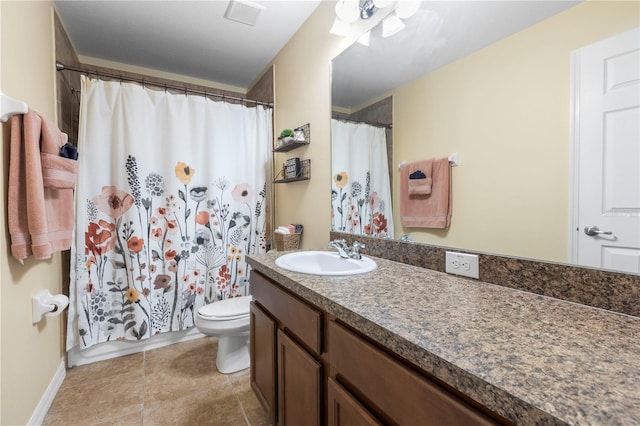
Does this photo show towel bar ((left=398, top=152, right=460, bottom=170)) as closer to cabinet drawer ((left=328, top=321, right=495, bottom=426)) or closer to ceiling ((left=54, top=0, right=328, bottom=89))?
cabinet drawer ((left=328, top=321, right=495, bottom=426))

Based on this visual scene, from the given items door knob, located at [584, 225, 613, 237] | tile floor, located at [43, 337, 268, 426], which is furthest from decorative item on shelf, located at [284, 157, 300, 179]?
door knob, located at [584, 225, 613, 237]

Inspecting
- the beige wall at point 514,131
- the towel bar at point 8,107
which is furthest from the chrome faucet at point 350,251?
the towel bar at point 8,107

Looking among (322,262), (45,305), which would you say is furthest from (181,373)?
(322,262)

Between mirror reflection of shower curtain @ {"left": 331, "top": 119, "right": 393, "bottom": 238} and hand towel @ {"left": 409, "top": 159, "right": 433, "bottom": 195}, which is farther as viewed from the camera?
mirror reflection of shower curtain @ {"left": 331, "top": 119, "right": 393, "bottom": 238}

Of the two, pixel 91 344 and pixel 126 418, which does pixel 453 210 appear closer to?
pixel 126 418

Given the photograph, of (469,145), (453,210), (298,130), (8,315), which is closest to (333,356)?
(453,210)

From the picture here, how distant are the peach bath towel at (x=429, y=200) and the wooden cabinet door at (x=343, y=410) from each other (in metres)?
0.74

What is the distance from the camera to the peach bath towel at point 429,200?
1.19 metres

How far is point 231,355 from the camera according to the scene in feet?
6.43

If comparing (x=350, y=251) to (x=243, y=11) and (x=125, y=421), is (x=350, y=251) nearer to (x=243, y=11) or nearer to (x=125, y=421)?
(x=125, y=421)

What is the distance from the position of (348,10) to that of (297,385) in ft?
6.31

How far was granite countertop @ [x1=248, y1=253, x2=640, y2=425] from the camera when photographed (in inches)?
16.1

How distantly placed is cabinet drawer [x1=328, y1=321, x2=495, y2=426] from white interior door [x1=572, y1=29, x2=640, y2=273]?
61 cm

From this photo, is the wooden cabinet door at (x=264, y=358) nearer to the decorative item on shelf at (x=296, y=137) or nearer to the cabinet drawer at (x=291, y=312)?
the cabinet drawer at (x=291, y=312)
